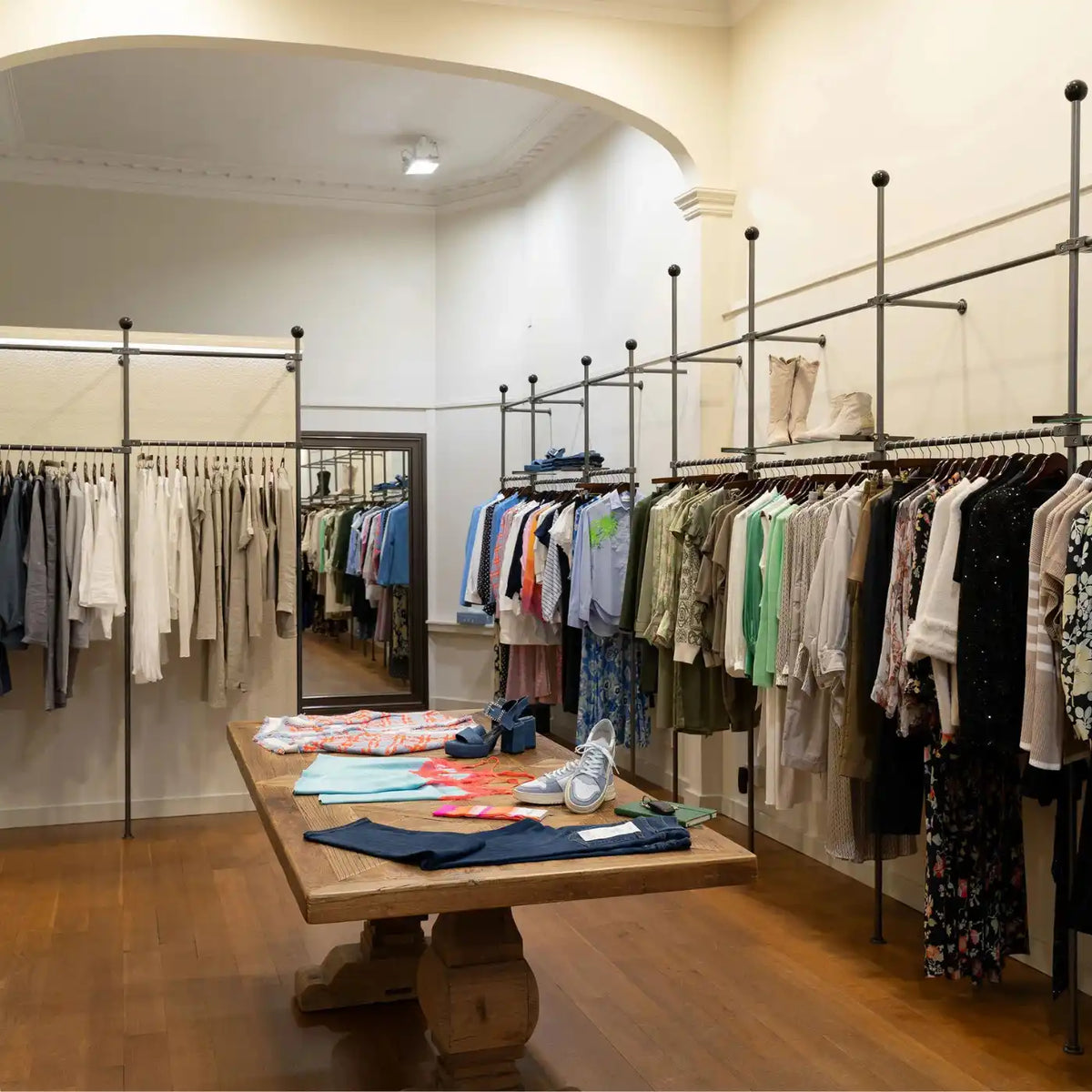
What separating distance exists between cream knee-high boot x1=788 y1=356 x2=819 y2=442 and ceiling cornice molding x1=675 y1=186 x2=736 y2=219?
137 centimetres

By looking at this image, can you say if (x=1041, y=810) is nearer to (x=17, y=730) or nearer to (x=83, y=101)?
(x=17, y=730)

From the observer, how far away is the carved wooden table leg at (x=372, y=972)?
3.48 meters

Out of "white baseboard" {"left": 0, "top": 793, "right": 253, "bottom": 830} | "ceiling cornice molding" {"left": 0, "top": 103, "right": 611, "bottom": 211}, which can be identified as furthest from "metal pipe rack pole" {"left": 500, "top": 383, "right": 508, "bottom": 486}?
"white baseboard" {"left": 0, "top": 793, "right": 253, "bottom": 830}

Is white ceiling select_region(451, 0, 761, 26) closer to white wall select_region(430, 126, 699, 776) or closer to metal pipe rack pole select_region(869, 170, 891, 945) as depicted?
white wall select_region(430, 126, 699, 776)

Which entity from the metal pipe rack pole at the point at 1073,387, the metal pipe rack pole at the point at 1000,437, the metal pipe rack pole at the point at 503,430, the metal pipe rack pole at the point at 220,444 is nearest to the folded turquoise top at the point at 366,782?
the metal pipe rack pole at the point at 1073,387

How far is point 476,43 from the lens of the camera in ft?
17.3

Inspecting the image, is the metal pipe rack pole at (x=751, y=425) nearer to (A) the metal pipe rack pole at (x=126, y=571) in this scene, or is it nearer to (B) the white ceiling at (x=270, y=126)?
(B) the white ceiling at (x=270, y=126)

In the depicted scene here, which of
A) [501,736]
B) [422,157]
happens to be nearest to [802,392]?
[501,736]

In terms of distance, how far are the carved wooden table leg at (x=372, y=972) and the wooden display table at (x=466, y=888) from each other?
0.61m

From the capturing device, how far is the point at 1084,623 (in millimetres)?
2795

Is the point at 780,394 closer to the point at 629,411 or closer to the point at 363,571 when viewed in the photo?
the point at 629,411

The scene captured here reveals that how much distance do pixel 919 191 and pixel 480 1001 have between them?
3177mm

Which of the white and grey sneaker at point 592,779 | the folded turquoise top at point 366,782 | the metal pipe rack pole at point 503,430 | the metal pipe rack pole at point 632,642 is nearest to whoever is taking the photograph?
the white and grey sneaker at point 592,779

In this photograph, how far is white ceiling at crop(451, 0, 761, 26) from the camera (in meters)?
5.35
